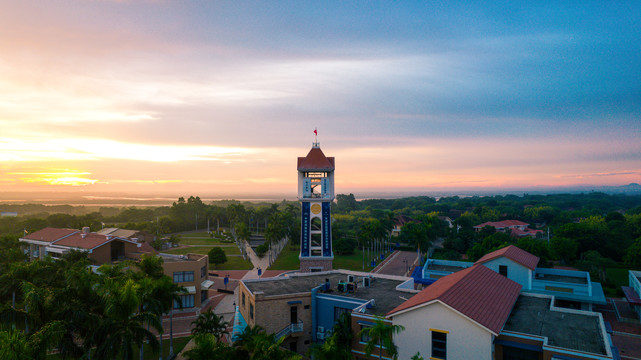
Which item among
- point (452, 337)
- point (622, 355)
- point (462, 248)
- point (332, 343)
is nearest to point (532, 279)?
point (622, 355)

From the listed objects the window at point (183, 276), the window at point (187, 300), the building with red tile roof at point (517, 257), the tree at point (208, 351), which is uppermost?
Result: the building with red tile roof at point (517, 257)

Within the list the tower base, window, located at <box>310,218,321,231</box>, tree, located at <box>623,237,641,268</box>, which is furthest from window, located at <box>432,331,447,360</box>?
tree, located at <box>623,237,641,268</box>

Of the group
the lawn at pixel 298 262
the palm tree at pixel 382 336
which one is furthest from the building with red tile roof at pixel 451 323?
the lawn at pixel 298 262

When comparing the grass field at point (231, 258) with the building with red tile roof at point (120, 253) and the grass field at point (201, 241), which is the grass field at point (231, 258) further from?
the building with red tile roof at point (120, 253)

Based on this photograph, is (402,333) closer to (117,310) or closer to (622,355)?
(117,310)

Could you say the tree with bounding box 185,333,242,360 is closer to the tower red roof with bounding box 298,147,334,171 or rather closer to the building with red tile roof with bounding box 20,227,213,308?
the building with red tile roof with bounding box 20,227,213,308

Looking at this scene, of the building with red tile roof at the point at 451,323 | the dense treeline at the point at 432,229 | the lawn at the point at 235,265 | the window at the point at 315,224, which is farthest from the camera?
the lawn at the point at 235,265
